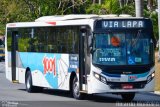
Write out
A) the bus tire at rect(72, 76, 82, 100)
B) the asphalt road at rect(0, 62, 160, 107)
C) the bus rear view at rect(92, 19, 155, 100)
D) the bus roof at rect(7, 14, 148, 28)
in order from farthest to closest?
the bus tire at rect(72, 76, 82, 100) → the bus roof at rect(7, 14, 148, 28) → the bus rear view at rect(92, 19, 155, 100) → the asphalt road at rect(0, 62, 160, 107)

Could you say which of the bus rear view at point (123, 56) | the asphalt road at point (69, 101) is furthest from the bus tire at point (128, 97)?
Result: the bus rear view at point (123, 56)

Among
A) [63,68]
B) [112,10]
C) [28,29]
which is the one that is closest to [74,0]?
[112,10]

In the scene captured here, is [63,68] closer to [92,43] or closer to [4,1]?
[92,43]

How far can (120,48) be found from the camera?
68.3 feet

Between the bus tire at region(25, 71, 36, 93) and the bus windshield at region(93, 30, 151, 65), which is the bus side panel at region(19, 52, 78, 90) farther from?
the bus windshield at region(93, 30, 151, 65)

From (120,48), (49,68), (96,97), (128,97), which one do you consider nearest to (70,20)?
(49,68)

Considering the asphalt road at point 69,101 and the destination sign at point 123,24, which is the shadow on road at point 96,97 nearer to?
the asphalt road at point 69,101

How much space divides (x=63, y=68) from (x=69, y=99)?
1.31 m

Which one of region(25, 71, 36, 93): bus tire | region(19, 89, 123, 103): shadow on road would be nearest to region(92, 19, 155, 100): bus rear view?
region(19, 89, 123, 103): shadow on road

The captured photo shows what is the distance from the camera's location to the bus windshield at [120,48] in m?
20.8

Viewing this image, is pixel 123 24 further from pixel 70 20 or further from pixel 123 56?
pixel 70 20

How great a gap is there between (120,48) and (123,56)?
277mm

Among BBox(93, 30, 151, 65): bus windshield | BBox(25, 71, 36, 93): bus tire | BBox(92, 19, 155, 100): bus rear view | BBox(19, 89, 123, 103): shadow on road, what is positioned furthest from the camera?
BBox(25, 71, 36, 93): bus tire

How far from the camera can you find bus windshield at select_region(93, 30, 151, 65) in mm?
20750
